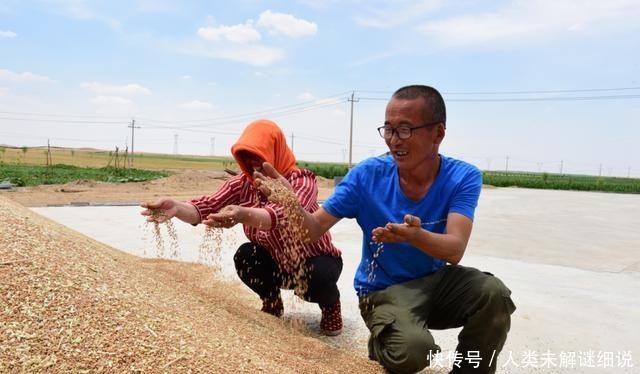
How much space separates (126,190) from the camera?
15.4 metres

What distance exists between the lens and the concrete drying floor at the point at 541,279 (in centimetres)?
282

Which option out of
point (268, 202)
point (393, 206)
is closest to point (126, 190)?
point (268, 202)

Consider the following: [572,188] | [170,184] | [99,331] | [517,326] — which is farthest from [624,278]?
[572,188]

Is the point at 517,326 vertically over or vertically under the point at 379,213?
under

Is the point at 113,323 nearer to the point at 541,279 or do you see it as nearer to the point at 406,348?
the point at 406,348

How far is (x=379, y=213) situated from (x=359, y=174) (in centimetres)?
21

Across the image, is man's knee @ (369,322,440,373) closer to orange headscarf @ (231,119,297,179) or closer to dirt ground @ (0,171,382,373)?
dirt ground @ (0,171,382,373)

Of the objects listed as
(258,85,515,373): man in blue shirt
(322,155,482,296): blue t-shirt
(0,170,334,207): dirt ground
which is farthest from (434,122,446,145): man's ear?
(0,170,334,207): dirt ground

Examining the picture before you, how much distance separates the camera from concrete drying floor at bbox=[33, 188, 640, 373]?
2816 millimetres

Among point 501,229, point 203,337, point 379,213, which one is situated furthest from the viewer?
point 501,229

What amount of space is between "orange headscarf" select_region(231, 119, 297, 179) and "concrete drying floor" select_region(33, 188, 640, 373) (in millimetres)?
980

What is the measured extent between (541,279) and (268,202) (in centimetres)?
298

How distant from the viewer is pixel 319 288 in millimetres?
2789

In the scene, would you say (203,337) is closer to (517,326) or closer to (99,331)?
(99,331)
